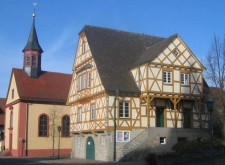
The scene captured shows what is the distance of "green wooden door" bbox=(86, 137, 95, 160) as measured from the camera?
3907 cm

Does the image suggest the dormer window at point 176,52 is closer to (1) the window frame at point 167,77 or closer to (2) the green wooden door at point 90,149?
(1) the window frame at point 167,77

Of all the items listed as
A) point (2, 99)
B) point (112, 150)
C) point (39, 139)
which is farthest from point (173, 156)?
point (2, 99)

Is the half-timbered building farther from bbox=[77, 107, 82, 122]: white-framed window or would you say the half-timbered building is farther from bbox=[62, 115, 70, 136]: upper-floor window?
bbox=[62, 115, 70, 136]: upper-floor window

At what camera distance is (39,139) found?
52406 mm

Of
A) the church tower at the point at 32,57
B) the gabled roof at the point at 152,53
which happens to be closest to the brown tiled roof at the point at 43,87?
the church tower at the point at 32,57

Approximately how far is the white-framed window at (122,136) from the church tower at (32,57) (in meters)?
25.4

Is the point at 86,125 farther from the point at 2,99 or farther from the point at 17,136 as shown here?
the point at 2,99

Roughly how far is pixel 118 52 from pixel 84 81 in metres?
4.49

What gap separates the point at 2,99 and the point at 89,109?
119ft

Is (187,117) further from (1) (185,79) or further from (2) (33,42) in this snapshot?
(2) (33,42)

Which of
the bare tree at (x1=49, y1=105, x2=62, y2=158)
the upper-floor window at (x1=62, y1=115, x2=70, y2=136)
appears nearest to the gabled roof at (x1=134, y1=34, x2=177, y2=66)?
the bare tree at (x1=49, y1=105, x2=62, y2=158)

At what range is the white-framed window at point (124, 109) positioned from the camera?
1423 inches

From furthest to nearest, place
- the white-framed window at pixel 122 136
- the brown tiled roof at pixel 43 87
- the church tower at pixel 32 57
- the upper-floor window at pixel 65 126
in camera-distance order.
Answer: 1. the church tower at pixel 32 57
2. the upper-floor window at pixel 65 126
3. the brown tiled roof at pixel 43 87
4. the white-framed window at pixel 122 136

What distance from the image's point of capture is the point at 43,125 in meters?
53.6
